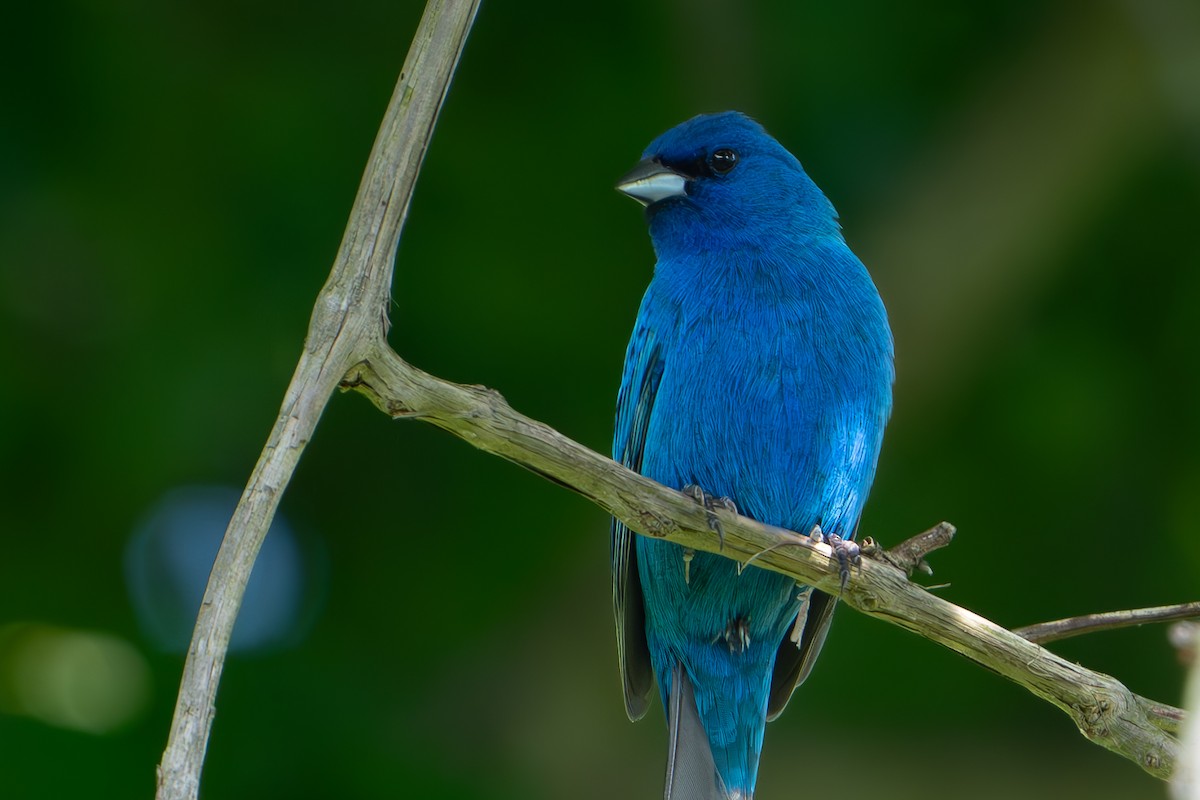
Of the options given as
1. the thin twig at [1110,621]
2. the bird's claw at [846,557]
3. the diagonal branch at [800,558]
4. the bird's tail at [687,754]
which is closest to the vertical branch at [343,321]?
the diagonal branch at [800,558]

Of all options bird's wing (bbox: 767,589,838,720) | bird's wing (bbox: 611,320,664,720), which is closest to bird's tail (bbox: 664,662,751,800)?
bird's wing (bbox: 611,320,664,720)

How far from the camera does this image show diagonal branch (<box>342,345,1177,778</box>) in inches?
123

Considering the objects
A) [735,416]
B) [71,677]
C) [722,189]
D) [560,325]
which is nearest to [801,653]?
[735,416]

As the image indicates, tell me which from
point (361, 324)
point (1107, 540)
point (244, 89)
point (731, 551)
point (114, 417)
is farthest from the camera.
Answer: point (1107, 540)

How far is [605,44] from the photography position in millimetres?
7480

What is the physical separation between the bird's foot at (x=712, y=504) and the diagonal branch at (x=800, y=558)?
0.07ft

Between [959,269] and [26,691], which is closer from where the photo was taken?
[26,691]

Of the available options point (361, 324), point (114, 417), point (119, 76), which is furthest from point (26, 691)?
point (361, 324)

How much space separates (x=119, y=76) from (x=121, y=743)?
3.20 m

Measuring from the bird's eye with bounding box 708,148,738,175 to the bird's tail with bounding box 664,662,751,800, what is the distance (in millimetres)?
1858

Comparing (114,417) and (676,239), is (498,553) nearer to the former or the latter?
(114,417)

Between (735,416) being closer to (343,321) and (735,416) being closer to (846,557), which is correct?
(846,557)

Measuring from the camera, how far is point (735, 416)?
179 inches

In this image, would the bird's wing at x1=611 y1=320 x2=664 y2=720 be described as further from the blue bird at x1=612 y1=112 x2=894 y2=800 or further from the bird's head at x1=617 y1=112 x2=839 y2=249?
the bird's head at x1=617 y1=112 x2=839 y2=249
